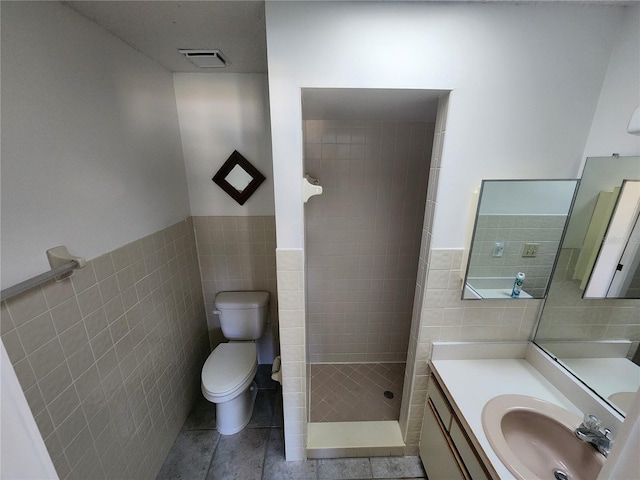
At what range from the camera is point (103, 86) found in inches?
45.2

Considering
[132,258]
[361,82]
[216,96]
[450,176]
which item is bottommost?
[132,258]

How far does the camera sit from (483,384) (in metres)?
1.23

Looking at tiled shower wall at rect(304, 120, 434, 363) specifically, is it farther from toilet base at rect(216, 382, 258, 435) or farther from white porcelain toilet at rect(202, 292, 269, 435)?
toilet base at rect(216, 382, 258, 435)

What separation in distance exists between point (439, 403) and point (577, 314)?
2.53ft

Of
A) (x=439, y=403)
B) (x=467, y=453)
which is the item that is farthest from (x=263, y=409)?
(x=467, y=453)

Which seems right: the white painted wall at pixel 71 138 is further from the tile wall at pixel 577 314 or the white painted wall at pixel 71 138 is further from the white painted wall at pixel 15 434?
the tile wall at pixel 577 314

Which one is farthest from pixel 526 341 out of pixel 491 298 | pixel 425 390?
pixel 425 390

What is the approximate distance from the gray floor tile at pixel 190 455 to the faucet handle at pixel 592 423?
1913 millimetres

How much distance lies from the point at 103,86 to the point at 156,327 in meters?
1.25

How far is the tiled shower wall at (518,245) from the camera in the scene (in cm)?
120

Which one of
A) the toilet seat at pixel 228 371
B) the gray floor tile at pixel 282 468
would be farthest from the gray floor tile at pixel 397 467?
the toilet seat at pixel 228 371

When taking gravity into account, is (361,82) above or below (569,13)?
below

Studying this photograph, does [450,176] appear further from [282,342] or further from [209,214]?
Result: [209,214]

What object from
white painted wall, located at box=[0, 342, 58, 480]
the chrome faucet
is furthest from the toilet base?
the chrome faucet
